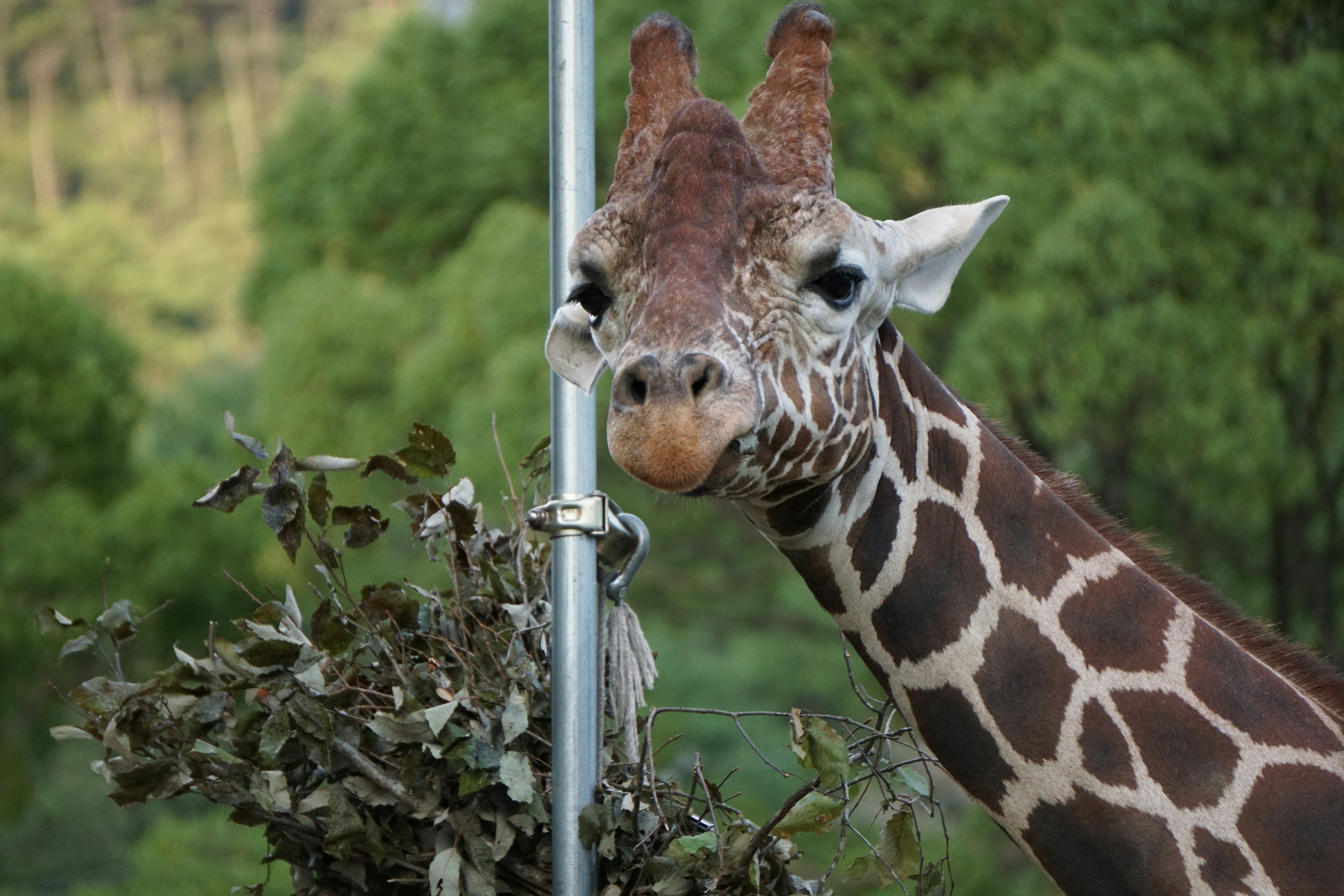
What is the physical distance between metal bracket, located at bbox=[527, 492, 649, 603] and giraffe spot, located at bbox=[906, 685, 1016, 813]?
19.4 inches

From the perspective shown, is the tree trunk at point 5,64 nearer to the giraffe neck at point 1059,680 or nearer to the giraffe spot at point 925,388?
the giraffe spot at point 925,388

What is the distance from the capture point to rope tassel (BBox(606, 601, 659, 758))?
7.45 feet

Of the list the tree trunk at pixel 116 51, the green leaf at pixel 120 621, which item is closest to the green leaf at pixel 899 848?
the green leaf at pixel 120 621

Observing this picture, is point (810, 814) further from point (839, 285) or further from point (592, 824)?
point (839, 285)

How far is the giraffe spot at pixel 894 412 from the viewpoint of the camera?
7.22ft

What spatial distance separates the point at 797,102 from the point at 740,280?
0.34 meters

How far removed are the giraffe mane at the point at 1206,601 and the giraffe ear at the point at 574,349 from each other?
2.32ft

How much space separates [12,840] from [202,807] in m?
1.99

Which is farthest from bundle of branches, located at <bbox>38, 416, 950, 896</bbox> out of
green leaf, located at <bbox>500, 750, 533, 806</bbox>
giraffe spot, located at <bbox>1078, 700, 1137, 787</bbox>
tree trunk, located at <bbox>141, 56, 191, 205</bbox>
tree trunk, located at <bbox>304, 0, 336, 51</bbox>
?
tree trunk, located at <bbox>304, 0, 336, 51</bbox>

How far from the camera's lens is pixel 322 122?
52.4 feet

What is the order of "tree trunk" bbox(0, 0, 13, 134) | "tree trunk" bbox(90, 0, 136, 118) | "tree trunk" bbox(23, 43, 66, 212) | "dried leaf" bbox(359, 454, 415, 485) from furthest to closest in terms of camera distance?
"tree trunk" bbox(90, 0, 136, 118) < "tree trunk" bbox(0, 0, 13, 134) < "tree trunk" bbox(23, 43, 66, 212) < "dried leaf" bbox(359, 454, 415, 485)

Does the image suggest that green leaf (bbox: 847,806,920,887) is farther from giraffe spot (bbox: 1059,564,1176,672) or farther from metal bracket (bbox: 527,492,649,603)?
metal bracket (bbox: 527,492,649,603)

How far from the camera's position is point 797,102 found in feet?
6.89

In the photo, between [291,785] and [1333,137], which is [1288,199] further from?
[291,785]
